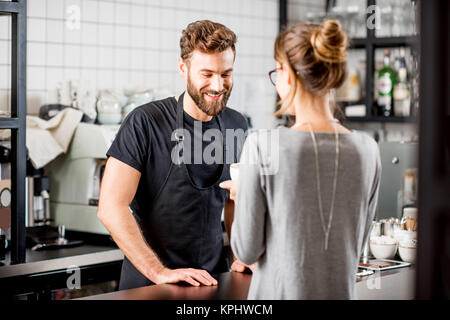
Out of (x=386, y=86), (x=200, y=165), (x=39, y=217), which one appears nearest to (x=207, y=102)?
(x=200, y=165)

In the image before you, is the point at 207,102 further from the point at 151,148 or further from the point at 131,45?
the point at 131,45

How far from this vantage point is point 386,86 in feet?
13.6

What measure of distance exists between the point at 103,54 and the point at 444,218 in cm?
287

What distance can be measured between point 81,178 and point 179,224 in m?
1.02

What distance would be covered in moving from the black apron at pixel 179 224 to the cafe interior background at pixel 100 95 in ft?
1.91

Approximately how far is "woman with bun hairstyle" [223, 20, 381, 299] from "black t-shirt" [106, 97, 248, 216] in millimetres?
760

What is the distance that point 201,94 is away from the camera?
2.01 meters

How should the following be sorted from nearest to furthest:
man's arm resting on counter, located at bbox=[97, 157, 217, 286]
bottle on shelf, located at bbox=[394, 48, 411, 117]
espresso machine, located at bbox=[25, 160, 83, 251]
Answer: man's arm resting on counter, located at bbox=[97, 157, 217, 286], espresso machine, located at bbox=[25, 160, 83, 251], bottle on shelf, located at bbox=[394, 48, 411, 117]

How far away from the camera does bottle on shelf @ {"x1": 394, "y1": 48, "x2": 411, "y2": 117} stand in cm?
407

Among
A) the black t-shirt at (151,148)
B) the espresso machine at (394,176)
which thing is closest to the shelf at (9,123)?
the black t-shirt at (151,148)

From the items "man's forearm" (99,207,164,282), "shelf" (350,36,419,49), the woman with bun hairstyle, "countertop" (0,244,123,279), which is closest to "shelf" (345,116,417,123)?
"shelf" (350,36,419,49)

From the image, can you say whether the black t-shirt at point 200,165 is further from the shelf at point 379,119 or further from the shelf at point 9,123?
the shelf at point 379,119

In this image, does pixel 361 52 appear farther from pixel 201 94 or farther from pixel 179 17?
pixel 201 94

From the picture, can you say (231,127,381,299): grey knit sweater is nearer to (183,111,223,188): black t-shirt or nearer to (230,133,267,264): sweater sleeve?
(230,133,267,264): sweater sleeve
